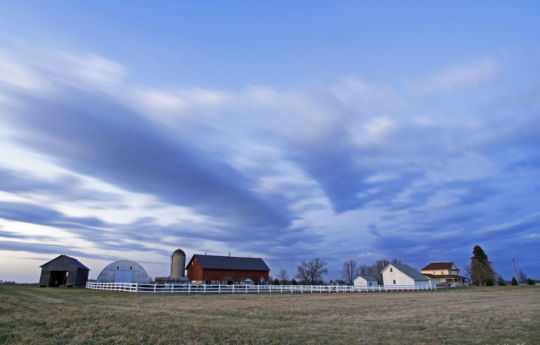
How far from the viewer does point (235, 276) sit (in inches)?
2682

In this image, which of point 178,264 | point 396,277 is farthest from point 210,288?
point 396,277

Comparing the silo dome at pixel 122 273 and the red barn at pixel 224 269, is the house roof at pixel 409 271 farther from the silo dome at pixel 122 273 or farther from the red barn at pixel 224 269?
the silo dome at pixel 122 273

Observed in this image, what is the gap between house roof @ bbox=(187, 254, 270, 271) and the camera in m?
66.9

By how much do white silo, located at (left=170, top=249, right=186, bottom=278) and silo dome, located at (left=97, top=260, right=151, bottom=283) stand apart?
483 inches

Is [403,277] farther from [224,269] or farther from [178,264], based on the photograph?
[178,264]

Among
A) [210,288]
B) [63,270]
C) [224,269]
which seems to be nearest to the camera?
[210,288]

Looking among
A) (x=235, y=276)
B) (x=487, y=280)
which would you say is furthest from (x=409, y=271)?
(x=235, y=276)

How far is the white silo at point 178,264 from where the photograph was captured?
73750 mm

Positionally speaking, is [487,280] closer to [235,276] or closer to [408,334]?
[235,276]

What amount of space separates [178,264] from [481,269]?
7571 centimetres

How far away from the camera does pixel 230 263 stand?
69.8m

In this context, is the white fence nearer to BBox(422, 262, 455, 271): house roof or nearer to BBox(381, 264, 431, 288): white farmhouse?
BBox(381, 264, 431, 288): white farmhouse

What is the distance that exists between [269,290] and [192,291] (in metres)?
12.3

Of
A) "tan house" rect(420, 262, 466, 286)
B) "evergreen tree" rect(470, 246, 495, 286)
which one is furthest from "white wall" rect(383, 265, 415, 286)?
"tan house" rect(420, 262, 466, 286)
